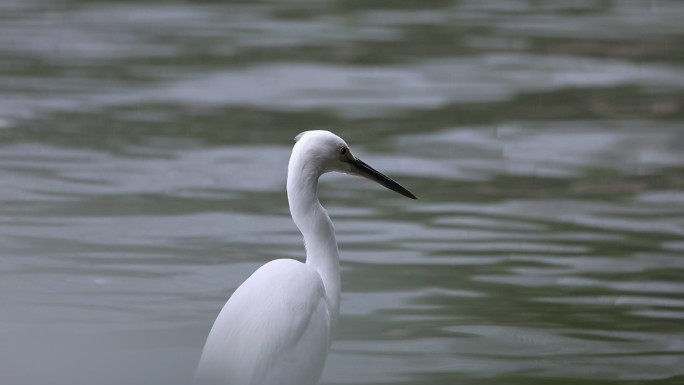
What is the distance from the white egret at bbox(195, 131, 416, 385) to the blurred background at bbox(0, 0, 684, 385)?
0.25m

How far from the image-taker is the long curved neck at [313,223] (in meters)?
4.77

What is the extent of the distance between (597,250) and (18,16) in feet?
26.8

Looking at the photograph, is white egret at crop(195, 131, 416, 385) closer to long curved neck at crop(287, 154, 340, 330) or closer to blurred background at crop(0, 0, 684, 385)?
long curved neck at crop(287, 154, 340, 330)

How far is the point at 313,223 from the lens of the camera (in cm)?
481

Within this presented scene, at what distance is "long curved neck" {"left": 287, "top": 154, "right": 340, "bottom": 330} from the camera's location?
477 centimetres

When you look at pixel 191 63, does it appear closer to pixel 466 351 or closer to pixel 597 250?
pixel 597 250

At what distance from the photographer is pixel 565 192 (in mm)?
8289

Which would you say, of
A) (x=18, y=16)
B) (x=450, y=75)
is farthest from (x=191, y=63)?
(x=18, y=16)

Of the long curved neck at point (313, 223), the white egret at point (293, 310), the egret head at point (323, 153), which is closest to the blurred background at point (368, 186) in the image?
the white egret at point (293, 310)

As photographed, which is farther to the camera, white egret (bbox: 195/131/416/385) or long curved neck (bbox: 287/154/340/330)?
long curved neck (bbox: 287/154/340/330)

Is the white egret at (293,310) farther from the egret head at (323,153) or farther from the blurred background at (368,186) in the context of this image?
the blurred background at (368,186)

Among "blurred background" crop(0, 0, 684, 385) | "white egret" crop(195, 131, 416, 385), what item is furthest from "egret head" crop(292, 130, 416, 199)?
"blurred background" crop(0, 0, 684, 385)

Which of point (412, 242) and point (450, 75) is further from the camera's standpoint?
point (450, 75)

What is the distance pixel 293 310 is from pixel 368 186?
402 cm
